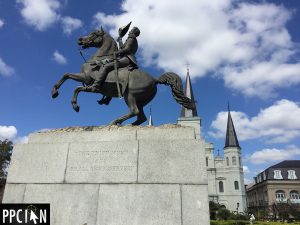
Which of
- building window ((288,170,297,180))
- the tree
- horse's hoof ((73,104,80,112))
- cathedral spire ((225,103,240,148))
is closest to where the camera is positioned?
horse's hoof ((73,104,80,112))

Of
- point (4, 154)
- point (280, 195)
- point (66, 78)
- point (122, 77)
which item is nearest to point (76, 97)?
point (66, 78)

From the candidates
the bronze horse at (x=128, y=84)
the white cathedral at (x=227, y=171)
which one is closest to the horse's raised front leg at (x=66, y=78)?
Answer: the bronze horse at (x=128, y=84)

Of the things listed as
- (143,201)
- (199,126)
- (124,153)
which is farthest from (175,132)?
(199,126)

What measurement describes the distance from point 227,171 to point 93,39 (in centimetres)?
9469

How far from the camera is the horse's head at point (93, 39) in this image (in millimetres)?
9883

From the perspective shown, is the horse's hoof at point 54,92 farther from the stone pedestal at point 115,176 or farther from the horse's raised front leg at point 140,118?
the horse's raised front leg at point 140,118

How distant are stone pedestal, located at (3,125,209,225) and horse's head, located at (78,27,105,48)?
2.98m

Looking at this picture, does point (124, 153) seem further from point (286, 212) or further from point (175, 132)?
point (286, 212)

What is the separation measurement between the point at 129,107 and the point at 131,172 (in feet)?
7.46

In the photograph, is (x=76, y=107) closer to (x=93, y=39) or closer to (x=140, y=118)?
(x=140, y=118)

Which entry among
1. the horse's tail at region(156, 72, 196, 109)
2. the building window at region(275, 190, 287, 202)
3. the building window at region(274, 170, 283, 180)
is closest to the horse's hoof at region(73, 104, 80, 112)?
the horse's tail at region(156, 72, 196, 109)

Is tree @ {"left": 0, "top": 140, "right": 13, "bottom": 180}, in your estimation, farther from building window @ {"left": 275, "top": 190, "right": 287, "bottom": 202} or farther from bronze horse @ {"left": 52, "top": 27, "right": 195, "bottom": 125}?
building window @ {"left": 275, "top": 190, "right": 287, "bottom": 202}

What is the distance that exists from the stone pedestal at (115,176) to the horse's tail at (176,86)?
4.16 ft

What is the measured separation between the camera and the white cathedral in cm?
9238
